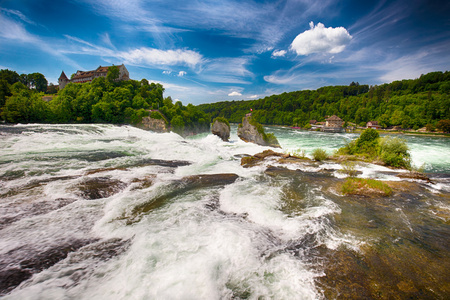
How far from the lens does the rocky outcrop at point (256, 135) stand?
111ft

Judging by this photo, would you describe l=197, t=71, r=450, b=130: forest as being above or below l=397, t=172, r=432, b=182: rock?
above

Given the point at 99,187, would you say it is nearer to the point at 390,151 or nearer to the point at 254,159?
the point at 254,159

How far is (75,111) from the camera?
140ft

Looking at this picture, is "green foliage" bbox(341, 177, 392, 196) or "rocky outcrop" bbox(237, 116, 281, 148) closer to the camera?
"green foliage" bbox(341, 177, 392, 196)

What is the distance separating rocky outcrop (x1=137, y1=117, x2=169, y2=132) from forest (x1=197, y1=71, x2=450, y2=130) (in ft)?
88.0

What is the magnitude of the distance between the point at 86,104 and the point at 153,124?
53.8 feet

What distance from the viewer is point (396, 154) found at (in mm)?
14672

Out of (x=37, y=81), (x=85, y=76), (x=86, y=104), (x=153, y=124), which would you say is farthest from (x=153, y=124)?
(x=37, y=81)

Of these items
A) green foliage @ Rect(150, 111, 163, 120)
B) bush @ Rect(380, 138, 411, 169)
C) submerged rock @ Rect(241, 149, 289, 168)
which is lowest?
submerged rock @ Rect(241, 149, 289, 168)

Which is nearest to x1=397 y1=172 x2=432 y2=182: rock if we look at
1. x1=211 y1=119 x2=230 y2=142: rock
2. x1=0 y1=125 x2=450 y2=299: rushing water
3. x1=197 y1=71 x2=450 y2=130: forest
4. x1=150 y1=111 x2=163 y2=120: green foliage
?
x1=0 y1=125 x2=450 y2=299: rushing water

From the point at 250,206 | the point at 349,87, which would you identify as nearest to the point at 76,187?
the point at 250,206

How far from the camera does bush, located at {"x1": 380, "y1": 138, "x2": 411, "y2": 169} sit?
14.4 metres

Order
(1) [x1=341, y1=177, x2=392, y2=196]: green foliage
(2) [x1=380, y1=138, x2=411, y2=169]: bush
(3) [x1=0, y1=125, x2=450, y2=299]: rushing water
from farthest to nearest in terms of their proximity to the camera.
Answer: (2) [x1=380, y1=138, x2=411, y2=169]: bush, (1) [x1=341, y1=177, x2=392, y2=196]: green foliage, (3) [x1=0, y1=125, x2=450, y2=299]: rushing water

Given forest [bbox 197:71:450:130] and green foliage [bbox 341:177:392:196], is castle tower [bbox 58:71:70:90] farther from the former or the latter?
green foliage [bbox 341:177:392:196]
